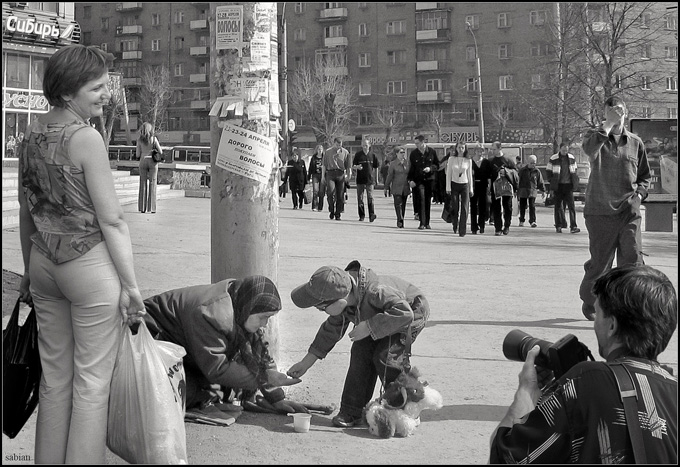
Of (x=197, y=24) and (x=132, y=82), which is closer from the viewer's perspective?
(x=197, y=24)

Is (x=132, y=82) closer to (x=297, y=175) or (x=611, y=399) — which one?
(x=297, y=175)

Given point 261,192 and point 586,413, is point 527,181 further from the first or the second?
point 586,413

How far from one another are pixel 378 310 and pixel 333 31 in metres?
76.6

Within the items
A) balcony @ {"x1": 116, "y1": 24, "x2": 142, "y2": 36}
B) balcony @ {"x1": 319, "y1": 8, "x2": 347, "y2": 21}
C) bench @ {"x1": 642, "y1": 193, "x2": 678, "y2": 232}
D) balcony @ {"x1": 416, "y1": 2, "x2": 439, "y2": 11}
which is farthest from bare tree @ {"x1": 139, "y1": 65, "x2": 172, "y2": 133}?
bench @ {"x1": 642, "y1": 193, "x2": 678, "y2": 232}

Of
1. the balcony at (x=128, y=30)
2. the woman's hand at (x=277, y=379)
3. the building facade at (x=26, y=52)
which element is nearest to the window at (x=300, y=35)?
the balcony at (x=128, y=30)

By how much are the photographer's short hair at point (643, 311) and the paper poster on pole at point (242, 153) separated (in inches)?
124

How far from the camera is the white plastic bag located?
3.84m

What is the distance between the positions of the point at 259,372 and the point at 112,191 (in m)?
1.66

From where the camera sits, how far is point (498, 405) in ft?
17.2

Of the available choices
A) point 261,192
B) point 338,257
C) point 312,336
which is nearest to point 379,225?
point 338,257

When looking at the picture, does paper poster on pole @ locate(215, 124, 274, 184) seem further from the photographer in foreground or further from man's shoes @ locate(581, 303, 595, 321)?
man's shoes @ locate(581, 303, 595, 321)

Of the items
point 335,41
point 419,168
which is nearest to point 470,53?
point 335,41

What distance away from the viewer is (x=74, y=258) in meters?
3.68

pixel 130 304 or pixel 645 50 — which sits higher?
pixel 645 50
